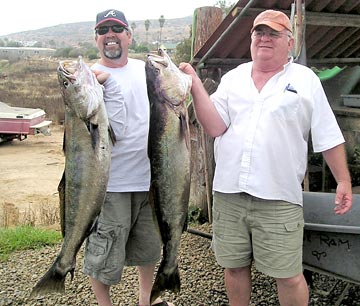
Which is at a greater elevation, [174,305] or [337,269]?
[337,269]

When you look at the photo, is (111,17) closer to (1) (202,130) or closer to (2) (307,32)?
(1) (202,130)

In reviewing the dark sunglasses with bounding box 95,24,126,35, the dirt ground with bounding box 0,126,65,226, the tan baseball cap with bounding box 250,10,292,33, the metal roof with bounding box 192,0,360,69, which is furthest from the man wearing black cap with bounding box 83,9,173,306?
the dirt ground with bounding box 0,126,65,226

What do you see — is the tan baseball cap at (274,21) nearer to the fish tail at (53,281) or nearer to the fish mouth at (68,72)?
the fish mouth at (68,72)

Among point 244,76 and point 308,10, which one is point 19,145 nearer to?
point 308,10

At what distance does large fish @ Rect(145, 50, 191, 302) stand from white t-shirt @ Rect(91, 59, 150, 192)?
336mm

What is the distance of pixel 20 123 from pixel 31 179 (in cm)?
560

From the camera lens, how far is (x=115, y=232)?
355cm

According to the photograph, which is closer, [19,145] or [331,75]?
[331,75]

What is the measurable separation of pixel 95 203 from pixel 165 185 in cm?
46

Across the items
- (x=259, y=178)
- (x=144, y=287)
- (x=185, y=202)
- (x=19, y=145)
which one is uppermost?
(x=259, y=178)

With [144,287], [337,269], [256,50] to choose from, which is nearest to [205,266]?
[144,287]

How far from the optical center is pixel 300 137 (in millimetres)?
3107

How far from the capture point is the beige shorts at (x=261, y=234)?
313 centimetres

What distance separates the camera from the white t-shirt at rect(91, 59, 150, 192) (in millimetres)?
3367
